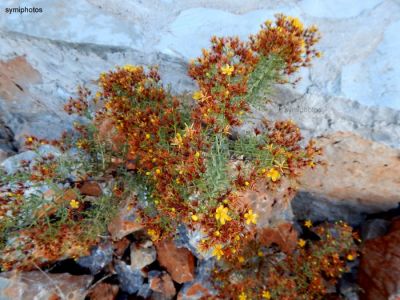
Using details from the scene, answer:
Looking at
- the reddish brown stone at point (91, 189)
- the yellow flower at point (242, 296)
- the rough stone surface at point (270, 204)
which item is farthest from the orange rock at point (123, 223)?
the yellow flower at point (242, 296)

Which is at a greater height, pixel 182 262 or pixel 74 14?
pixel 74 14

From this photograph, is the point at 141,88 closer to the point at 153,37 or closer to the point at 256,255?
the point at 153,37

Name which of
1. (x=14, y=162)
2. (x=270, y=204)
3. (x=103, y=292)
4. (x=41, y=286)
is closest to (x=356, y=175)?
(x=270, y=204)

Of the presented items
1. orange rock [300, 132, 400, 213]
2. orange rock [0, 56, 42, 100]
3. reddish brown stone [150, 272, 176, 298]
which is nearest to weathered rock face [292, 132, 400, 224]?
orange rock [300, 132, 400, 213]

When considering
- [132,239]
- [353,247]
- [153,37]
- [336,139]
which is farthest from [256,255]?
[153,37]

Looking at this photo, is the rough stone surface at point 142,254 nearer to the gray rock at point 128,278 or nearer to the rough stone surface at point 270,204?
the gray rock at point 128,278

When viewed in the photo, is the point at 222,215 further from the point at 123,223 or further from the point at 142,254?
the point at 142,254
